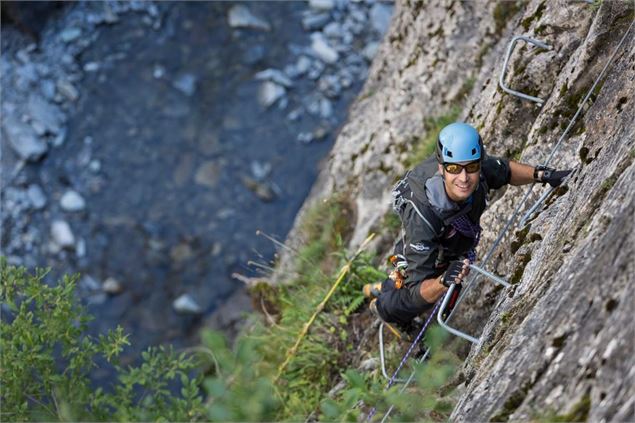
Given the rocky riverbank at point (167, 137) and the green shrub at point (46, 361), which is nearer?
the green shrub at point (46, 361)

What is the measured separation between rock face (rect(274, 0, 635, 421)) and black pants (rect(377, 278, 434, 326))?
1.29 ft

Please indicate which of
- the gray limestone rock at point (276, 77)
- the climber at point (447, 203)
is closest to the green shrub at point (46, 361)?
the climber at point (447, 203)

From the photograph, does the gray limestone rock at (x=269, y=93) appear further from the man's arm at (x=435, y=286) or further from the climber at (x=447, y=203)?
the man's arm at (x=435, y=286)

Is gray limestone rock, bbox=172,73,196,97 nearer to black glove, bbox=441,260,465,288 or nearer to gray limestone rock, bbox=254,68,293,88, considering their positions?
gray limestone rock, bbox=254,68,293,88

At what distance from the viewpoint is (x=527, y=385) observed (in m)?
3.06

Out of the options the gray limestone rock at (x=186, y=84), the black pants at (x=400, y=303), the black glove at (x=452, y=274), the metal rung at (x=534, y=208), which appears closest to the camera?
the black glove at (x=452, y=274)

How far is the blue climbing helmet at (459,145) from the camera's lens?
15.0ft

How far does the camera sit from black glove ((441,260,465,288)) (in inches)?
184

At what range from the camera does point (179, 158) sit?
14.2m

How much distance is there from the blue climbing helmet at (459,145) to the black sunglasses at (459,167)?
3cm

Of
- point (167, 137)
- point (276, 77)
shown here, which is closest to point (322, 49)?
point (276, 77)

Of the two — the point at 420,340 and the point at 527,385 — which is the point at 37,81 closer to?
the point at 420,340

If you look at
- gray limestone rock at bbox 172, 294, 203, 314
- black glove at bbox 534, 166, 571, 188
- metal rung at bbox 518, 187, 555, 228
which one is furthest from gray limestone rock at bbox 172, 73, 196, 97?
black glove at bbox 534, 166, 571, 188

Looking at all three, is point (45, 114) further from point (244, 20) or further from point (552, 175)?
point (552, 175)
